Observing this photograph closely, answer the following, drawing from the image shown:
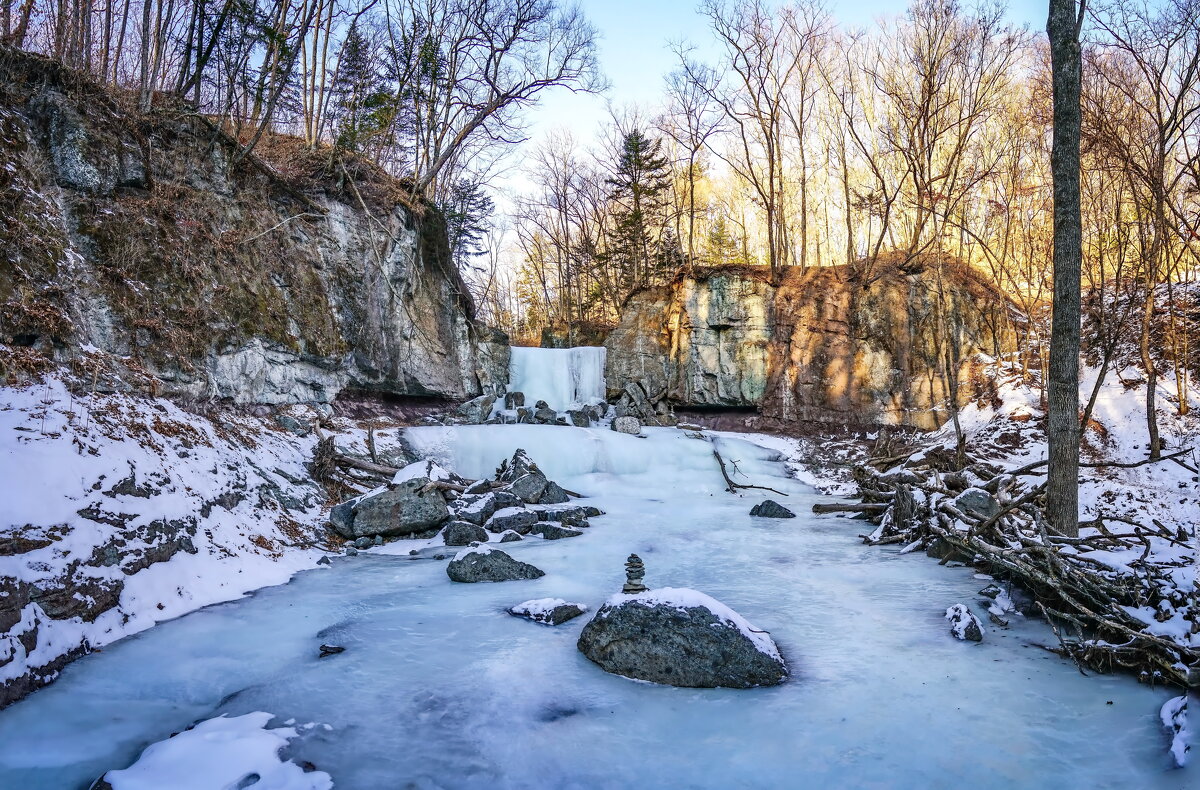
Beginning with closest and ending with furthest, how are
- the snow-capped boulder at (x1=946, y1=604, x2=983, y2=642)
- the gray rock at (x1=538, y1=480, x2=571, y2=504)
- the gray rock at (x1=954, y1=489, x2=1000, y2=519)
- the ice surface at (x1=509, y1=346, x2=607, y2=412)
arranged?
the snow-capped boulder at (x1=946, y1=604, x2=983, y2=642)
the gray rock at (x1=954, y1=489, x2=1000, y2=519)
the gray rock at (x1=538, y1=480, x2=571, y2=504)
the ice surface at (x1=509, y1=346, x2=607, y2=412)

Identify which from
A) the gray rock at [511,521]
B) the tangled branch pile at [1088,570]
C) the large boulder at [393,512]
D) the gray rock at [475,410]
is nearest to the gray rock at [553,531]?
the gray rock at [511,521]

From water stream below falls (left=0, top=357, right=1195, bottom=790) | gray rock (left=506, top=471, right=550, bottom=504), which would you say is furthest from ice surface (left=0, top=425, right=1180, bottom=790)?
gray rock (left=506, top=471, right=550, bottom=504)

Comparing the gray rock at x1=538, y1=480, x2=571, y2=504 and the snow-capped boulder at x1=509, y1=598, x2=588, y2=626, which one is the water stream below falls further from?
the gray rock at x1=538, y1=480, x2=571, y2=504

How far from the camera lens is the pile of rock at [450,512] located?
8.24 m

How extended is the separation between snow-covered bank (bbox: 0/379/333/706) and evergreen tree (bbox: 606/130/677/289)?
18204 millimetres

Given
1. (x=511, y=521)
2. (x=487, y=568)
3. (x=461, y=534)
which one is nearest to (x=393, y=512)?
(x=461, y=534)

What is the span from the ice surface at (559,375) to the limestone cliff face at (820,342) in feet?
3.13

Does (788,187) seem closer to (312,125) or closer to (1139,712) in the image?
(312,125)

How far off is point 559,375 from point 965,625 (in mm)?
16296

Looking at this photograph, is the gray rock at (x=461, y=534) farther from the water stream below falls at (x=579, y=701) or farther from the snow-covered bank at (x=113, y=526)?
the water stream below falls at (x=579, y=701)

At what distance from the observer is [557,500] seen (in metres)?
11.0

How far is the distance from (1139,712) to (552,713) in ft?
10.9

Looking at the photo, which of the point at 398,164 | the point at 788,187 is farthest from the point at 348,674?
the point at 788,187

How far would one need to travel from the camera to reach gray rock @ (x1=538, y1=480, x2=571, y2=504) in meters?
10.9
